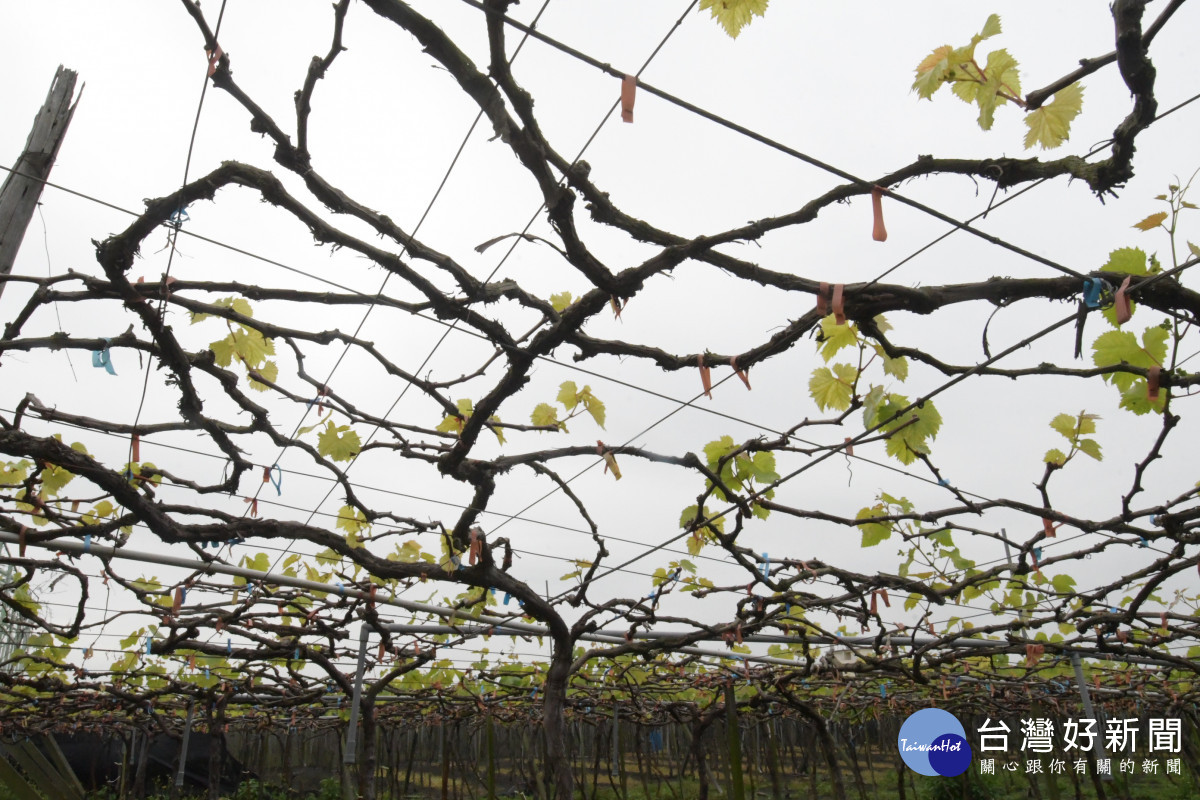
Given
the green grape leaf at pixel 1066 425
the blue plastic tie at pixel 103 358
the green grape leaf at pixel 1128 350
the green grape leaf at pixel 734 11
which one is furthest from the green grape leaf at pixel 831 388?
the blue plastic tie at pixel 103 358

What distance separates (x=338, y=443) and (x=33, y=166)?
1429mm

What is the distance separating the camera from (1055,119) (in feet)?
5.54

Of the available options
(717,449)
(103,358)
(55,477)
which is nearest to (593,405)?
A: (717,449)

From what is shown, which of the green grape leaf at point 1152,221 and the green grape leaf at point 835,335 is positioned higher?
the green grape leaf at point 1152,221

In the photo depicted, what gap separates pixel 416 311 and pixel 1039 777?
17537 mm

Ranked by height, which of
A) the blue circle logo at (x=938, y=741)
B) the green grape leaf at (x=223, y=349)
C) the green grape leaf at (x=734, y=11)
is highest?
the green grape leaf at (x=734, y=11)

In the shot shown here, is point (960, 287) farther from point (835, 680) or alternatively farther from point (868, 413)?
point (835, 680)

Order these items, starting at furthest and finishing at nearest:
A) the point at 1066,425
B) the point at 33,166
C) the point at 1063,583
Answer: the point at 1063,583 → the point at 1066,425 → the point at 33,166

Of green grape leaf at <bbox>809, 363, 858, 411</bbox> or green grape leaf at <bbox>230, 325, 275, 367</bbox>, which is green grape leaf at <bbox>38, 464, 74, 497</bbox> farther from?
green grape leaf at <bbox>809, 363, 858, 411</bbox>

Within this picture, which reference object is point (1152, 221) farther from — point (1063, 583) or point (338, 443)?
point (1063, 583)

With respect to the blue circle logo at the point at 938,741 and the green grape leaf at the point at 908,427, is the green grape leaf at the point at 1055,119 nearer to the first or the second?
the green grape leaf at the point at 908,427

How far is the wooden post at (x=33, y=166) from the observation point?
98.0 inches

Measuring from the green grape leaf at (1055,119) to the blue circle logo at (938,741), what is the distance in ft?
29.4

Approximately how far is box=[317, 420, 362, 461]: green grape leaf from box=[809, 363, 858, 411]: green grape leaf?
6.19 feet
